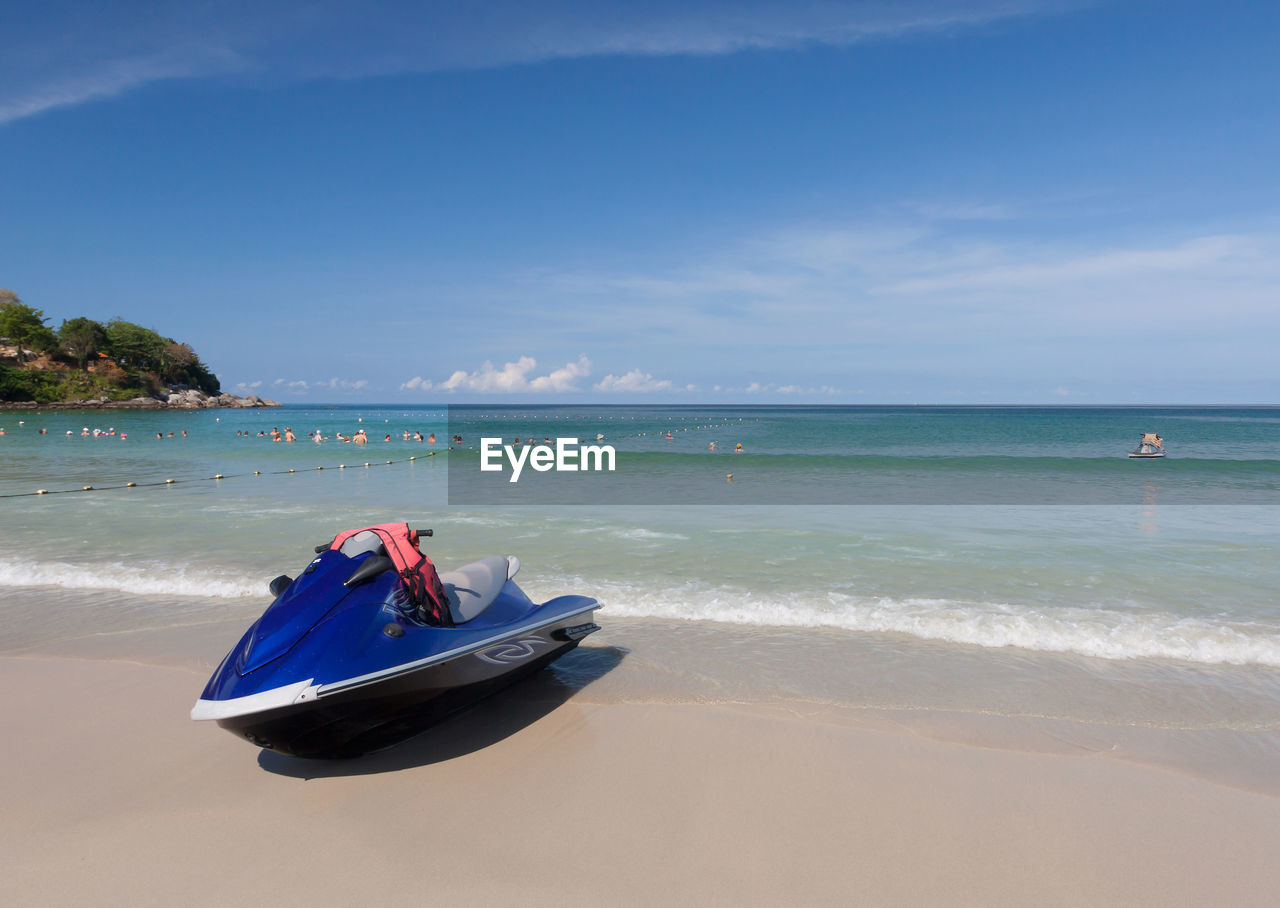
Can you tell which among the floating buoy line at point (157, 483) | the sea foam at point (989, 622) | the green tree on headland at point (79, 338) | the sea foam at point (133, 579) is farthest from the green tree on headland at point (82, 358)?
the sea foam at point (989, 622)

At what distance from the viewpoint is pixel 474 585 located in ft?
17.6

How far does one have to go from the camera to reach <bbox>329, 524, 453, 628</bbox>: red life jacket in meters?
4.31

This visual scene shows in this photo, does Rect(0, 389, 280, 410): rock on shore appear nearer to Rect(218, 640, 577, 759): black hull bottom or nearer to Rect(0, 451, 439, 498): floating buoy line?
Rect(0, 451, 439, 498): floating buoy line

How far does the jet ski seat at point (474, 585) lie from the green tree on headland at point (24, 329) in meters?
121

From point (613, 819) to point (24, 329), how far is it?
123310mm

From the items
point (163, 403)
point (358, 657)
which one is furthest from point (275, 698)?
point (163, 403)

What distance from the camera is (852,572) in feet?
31.3

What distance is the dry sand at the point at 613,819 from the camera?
3227 mm

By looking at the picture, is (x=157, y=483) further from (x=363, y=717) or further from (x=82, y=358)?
(x=82, y=358)

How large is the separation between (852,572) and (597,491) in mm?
11883

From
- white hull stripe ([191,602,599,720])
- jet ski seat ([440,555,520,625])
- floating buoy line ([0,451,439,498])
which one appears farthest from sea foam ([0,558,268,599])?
floating buoy line ([0,451,439,498])

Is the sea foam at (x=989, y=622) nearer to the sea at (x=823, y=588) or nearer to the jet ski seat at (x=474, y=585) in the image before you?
the sea at (x=823, y=588)

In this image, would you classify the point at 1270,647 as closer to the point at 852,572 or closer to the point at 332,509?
the point at 852,572

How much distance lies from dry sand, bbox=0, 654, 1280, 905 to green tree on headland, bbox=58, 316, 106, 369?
11963cm
